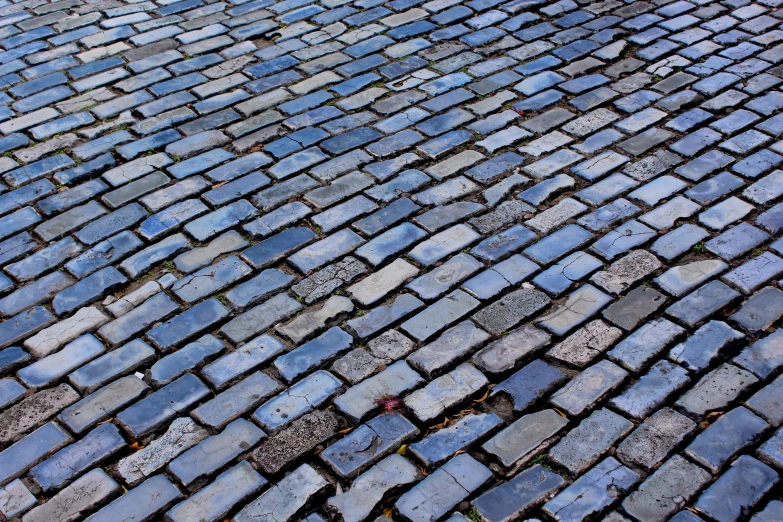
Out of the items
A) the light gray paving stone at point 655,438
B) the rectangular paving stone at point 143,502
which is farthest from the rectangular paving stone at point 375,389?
the light gray paving stone at point 655,438

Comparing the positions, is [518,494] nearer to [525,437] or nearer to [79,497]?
[525,437]

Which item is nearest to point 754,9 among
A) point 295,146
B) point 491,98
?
point 491,98

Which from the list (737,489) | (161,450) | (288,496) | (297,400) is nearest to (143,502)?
(161,450)

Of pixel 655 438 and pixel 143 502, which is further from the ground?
pixel 655 438

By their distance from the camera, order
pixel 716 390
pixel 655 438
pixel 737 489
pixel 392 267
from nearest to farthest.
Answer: pixel 737 489 → pixel 655 438 → pixel 716 390 → pixel 392 267

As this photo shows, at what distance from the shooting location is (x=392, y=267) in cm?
349

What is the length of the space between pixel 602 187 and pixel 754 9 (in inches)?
100.0

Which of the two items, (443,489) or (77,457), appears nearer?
(443,489)

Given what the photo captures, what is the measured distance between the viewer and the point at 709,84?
462cm

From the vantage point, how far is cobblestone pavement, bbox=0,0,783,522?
269 centimetres

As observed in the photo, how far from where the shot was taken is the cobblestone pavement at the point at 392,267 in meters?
2.69

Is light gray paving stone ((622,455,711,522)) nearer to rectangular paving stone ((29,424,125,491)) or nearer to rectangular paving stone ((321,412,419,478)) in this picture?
rectangular paving stone ((321,412,419,478))

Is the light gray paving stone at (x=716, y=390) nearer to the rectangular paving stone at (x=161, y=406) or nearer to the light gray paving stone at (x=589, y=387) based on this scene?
the light gray paving stone at (x=589, y=387)

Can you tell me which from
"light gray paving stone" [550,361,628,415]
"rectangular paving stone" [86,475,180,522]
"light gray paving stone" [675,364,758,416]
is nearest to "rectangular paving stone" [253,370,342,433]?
"rectangular paving stone" [86,475,180,522]
